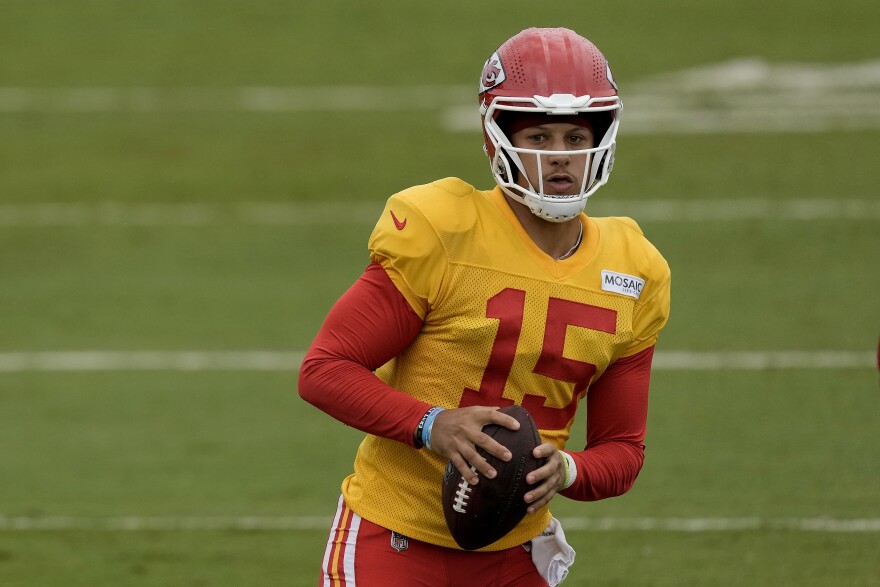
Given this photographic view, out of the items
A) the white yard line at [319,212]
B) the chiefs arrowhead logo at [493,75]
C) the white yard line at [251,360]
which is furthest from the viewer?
the white yard line at [319,212]

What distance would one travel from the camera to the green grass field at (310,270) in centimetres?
734

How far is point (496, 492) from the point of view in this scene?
3.79 metres

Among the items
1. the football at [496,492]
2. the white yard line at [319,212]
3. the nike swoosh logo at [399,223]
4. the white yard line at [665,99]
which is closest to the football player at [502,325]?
the nike swoosh logo at [399,223]

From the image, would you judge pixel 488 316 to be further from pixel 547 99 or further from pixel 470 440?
pixel 547 99

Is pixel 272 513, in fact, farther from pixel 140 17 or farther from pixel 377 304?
pixel 140 17

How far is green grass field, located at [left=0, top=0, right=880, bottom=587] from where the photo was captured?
24.1 ft

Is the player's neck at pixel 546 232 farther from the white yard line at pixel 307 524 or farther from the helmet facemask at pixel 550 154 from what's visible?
the white yard line at pixel 307 524

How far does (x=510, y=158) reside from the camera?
13.5 feet

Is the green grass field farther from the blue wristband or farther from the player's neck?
the blue wristband

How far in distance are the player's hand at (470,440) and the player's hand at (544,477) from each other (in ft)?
0.30

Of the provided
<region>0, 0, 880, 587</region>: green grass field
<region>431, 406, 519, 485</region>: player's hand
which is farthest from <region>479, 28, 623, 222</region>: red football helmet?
<region>0, 0, 880, 587</region>: green grass field

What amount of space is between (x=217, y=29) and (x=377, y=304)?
14448mm

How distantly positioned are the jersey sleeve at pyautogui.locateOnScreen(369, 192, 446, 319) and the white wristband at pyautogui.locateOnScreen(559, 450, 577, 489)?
0.52 m

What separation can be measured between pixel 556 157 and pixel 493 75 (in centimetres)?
30
